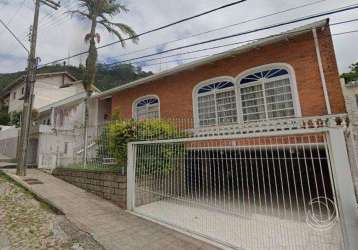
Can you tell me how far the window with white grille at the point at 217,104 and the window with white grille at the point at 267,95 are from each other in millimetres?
516

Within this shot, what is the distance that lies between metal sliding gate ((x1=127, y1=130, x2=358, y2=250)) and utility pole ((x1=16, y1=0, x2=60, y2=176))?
652 cm

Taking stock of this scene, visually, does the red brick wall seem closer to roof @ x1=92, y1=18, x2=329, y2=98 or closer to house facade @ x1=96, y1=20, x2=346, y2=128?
house facade @ x1=96, y1=20, x2=346, y2=128

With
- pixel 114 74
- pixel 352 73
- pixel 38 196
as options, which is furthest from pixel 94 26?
pixel 352 73

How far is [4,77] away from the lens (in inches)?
1277

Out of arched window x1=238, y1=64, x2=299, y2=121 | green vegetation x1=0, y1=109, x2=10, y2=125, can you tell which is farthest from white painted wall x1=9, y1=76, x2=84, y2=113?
arched window x1=238, y1=64, x2=299, y2=121

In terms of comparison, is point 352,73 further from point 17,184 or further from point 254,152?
point 17,184

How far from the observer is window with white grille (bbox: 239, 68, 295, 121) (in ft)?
25.6

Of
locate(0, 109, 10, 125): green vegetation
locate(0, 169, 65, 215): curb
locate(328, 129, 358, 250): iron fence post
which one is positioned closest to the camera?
locate(328, 129, 358, 250): iron fence post

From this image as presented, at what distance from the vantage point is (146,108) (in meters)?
12.6

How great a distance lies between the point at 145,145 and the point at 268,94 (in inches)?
198

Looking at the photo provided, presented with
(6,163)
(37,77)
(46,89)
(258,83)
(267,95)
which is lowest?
(6,163)

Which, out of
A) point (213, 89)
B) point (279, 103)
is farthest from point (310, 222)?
point (213, 89)

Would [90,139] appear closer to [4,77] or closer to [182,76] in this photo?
[182,76]

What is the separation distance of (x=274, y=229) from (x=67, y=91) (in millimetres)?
25361
